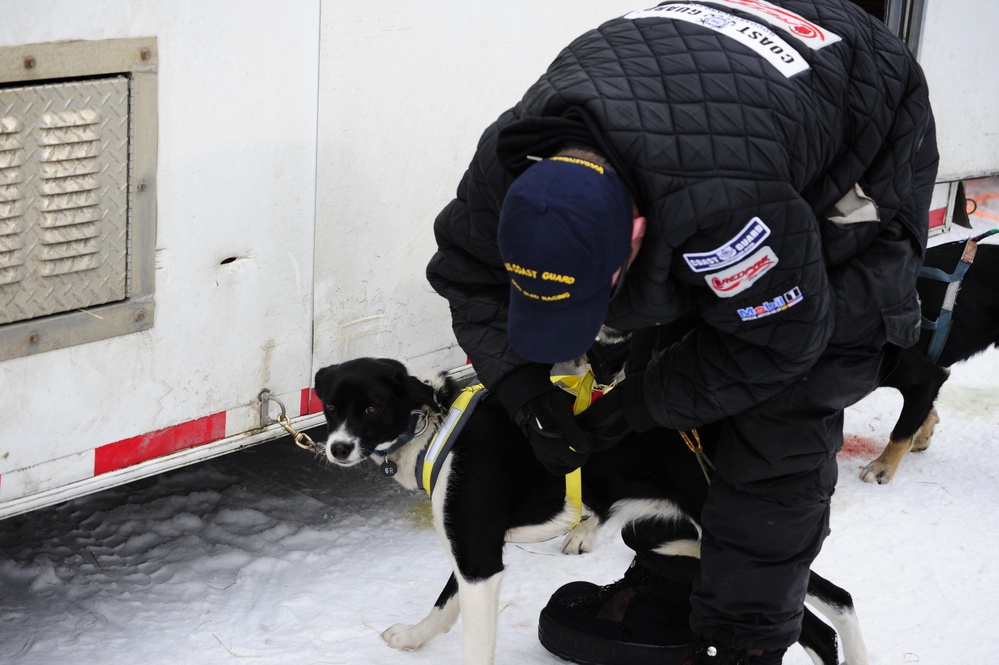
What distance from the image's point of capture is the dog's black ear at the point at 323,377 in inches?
127

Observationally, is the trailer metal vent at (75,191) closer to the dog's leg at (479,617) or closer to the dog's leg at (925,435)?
the dog's leg at (479,617)

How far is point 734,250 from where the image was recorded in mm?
2014

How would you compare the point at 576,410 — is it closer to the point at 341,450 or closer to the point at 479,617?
the point at 479,617

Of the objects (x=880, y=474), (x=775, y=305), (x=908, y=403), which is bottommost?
(x=880, y=474)

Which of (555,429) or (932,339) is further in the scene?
(932,339)

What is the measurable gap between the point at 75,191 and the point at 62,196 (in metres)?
0.04

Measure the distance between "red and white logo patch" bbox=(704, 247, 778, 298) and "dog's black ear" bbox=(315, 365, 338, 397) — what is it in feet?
4.83

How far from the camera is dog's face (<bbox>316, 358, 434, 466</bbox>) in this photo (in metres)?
3.14

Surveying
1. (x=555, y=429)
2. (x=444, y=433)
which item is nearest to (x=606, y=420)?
(x=555, y=429)

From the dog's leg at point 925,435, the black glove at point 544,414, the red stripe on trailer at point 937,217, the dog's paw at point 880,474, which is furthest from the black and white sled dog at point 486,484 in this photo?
the red stripe on trailer at point 937,217

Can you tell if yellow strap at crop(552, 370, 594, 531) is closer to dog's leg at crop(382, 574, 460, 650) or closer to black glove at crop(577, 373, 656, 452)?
black glove at crop(577, 373, 656, 452)

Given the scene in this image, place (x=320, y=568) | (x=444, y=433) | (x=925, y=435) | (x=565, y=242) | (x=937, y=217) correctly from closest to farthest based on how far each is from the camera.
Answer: (x=565, y=242) < (x=444, y=433) < (x=320, y=568) < (x=925, y=435) < (x=937, y=217)

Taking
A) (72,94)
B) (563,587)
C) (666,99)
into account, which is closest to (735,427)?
(666,99)

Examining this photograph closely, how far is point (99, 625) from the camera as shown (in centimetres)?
326
